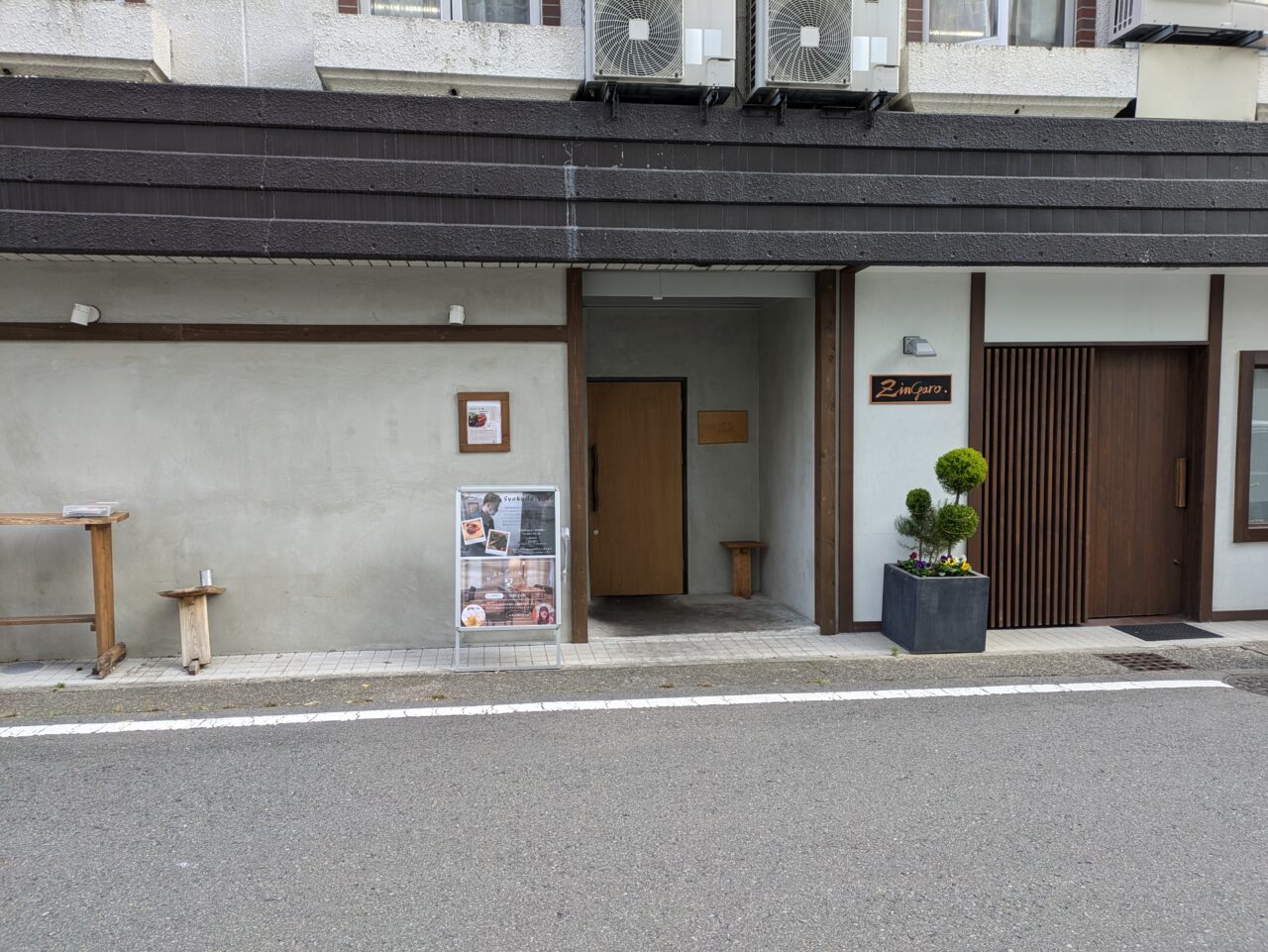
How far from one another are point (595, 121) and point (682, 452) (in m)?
3.89

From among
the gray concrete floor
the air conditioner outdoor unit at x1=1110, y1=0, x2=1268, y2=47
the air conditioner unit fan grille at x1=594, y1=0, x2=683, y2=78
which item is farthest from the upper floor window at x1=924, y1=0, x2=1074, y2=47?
the gray concrete floor

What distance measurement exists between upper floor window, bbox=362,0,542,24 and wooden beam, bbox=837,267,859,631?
337 centimetres

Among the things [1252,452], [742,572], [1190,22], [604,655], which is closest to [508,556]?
[604,655]

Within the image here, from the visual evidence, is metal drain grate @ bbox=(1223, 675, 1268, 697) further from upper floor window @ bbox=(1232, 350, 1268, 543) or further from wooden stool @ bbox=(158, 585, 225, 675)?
wooden stool @ bbox=(158, 585, 225, 675)

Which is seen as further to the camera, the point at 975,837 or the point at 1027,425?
the point at 1027,425

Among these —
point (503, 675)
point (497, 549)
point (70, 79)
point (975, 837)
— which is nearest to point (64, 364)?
point (70, 79)

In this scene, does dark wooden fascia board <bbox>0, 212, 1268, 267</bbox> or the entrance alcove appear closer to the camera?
dark wooden fascia board <bbox>0, 212, 1268, 267</bbox>

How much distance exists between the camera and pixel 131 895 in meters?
3.48

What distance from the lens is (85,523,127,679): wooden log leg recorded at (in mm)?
6477

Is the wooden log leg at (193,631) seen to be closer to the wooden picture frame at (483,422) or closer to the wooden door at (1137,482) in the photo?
the wooden picture frame at (483,422)

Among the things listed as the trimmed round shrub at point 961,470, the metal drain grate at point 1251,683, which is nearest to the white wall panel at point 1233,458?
the metal drain grate at point 1251,683

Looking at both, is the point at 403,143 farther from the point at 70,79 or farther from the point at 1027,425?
the point at 1027,425

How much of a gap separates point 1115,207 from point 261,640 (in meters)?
7.81

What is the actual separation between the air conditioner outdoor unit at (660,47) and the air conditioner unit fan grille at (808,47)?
34cm
